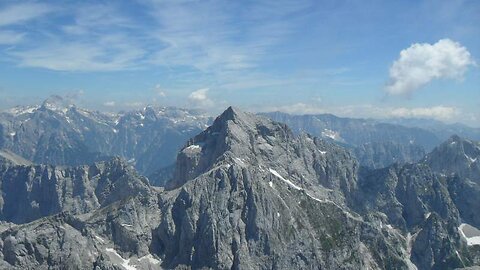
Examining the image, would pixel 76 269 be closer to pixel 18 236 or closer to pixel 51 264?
pixel 51 264

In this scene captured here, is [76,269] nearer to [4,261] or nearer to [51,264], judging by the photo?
[51,264]

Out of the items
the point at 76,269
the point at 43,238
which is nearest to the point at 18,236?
the point at 43,238

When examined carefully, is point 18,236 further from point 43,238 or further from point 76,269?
point 76,269

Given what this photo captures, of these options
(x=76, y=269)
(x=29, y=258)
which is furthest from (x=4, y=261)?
(x=76, y=269)

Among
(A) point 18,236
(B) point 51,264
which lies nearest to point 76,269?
(B) point 51,264

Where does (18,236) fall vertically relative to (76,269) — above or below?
above
